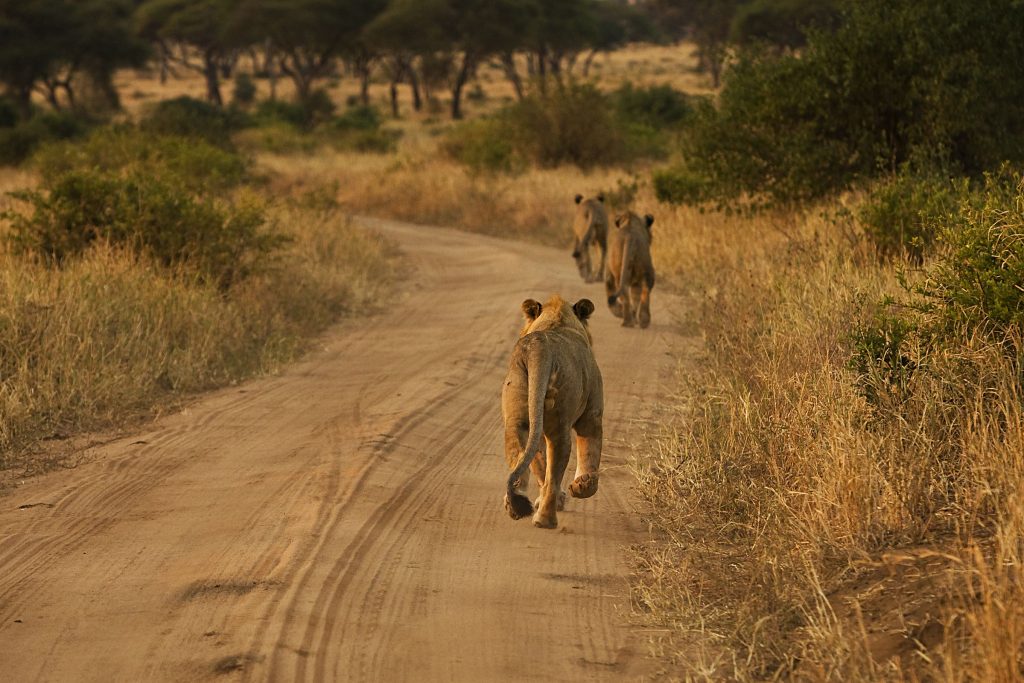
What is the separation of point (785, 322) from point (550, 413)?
3.53 meters

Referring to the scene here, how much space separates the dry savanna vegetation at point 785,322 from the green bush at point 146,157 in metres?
0.12

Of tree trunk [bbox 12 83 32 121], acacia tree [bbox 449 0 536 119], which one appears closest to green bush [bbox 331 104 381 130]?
acacia tree [bbox 449 0 536 119]

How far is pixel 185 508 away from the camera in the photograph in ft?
20.8

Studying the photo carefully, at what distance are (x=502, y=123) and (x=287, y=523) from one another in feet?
82.4

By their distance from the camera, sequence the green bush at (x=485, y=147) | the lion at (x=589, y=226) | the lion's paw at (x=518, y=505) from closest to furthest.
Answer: the lion's paw at (x=518, y=505)
the lion at (x=589, y=226)
the green bush at (x=485, y=147)

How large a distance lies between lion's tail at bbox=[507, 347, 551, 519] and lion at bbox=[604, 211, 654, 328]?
5833mm

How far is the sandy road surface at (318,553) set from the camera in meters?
4.52

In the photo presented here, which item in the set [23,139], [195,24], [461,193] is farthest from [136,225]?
[195,24]

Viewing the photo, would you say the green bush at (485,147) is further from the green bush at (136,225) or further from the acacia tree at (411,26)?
the acacia tree at (411,26)

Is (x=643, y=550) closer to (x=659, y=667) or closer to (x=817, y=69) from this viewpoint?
(x=659, y=667)

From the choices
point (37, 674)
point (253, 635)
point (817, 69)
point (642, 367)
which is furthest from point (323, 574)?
point (817, 69)

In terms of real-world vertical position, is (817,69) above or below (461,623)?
above

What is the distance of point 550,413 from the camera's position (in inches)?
221

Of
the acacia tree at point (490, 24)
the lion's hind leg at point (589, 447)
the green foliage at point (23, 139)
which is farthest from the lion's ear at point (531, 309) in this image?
the acacia tree at point (490, 24)
